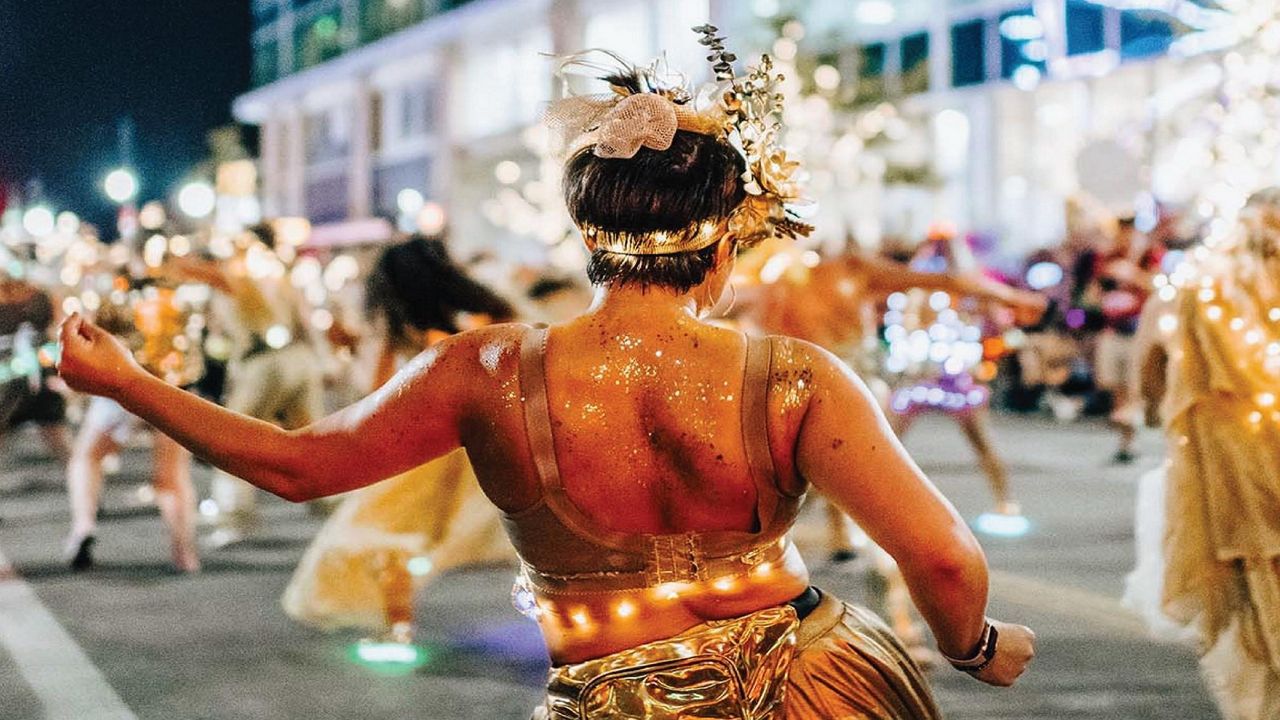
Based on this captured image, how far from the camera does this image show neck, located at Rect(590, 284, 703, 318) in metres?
2.08

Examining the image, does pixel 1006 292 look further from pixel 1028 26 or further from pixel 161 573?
pixel 1028 26

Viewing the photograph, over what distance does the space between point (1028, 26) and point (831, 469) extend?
81.0 ft

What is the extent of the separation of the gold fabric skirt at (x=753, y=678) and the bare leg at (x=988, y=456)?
24.2 ft

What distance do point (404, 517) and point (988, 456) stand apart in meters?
4.58

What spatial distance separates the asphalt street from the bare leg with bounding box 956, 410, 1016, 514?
11.2 inches

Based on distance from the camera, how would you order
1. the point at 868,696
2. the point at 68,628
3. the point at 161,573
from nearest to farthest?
the point at 868,696 < the point at 68,628 < the point at 161,573

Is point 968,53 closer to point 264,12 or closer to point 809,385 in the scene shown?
point 809,385

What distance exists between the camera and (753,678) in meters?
2.03

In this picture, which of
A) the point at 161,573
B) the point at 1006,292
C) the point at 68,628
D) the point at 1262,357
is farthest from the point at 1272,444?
the point at 161,573

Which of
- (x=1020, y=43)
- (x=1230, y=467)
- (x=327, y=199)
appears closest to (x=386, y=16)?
(x=327, y=199)

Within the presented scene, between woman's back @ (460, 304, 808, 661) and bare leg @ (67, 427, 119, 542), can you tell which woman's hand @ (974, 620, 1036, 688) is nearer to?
woman's back @ (460, 304, 808, 661)

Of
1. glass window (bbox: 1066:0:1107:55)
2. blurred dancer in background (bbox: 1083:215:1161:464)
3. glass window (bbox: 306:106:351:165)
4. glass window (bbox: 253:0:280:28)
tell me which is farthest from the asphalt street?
glass window (bbox: 253:0:280:28)

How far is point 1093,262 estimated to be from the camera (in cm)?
1506

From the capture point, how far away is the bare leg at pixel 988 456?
9.27 meters
